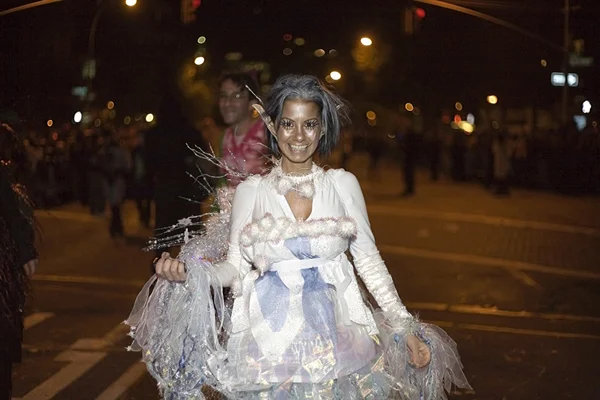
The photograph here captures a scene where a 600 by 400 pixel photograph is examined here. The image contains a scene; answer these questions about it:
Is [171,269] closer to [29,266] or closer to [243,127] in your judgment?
[29,266]

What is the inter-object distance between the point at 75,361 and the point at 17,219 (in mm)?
3085

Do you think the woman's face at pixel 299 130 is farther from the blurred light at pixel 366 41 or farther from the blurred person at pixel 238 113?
the blurred light at pixel 366 41

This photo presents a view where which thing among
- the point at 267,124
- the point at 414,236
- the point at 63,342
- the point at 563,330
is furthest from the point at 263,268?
the point at 414,236

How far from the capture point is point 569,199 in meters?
27.9

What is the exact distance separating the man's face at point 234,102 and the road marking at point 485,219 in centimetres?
1444

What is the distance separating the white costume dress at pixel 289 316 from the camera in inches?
157

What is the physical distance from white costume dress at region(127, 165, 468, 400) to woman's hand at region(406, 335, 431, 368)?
0.03m

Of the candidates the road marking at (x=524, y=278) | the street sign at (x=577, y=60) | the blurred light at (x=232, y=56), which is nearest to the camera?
the road marking at (x=524, y=278)

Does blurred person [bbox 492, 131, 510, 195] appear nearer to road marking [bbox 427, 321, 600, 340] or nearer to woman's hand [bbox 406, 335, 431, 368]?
road marking [bbox 427, 321, 600, 340]

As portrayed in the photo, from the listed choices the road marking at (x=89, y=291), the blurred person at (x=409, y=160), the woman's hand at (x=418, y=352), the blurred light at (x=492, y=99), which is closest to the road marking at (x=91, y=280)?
the road marking at (x=89, y=291)

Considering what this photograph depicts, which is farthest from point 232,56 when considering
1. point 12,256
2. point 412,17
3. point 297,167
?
point 297,167

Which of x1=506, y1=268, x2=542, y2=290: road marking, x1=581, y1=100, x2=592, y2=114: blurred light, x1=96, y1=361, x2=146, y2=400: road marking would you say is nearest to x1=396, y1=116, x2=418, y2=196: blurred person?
x1=581, y1=100, x2=592, y2=114: blurred light

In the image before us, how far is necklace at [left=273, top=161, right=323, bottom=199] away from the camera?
13.9 feet

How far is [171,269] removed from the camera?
396cm
